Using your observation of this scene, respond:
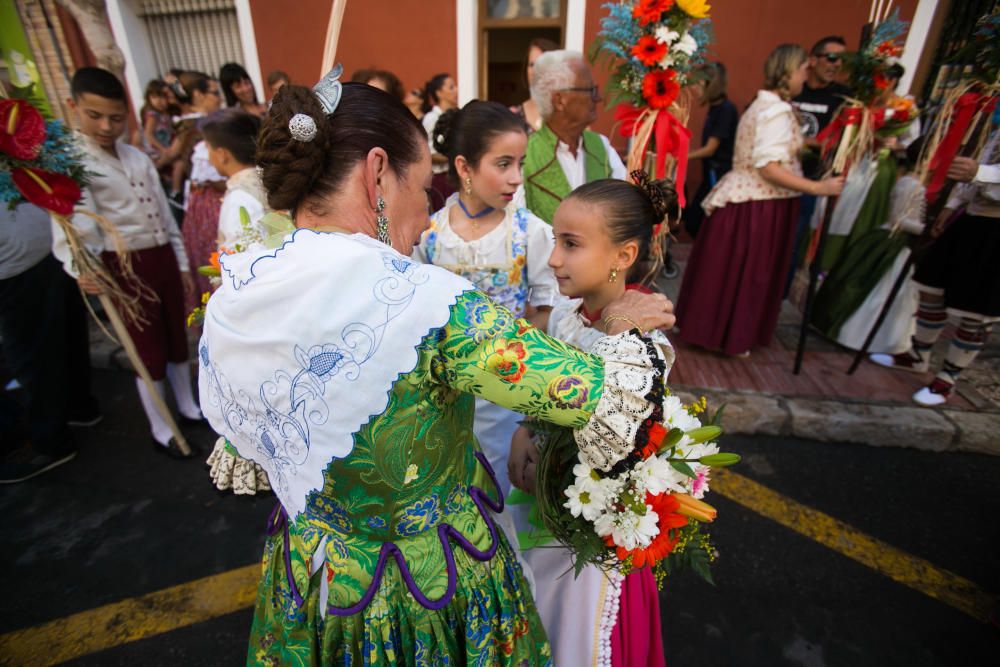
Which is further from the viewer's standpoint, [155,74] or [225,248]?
[155,74]

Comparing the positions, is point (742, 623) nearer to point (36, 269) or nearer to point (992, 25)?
point (992, 25)

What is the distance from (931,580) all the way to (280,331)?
10.5 ft

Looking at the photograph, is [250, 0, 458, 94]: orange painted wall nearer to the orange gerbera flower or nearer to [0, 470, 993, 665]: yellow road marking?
[0, 470, 993, 665]: yellow road marking

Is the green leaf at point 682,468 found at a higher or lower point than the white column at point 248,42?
lower

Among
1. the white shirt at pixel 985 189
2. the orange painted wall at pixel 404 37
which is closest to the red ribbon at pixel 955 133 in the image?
the white shirt at pixel 985 189

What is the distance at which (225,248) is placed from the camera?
6.93 feet

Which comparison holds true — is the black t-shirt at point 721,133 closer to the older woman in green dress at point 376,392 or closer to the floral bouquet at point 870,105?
the floral bouquet at point 870,105

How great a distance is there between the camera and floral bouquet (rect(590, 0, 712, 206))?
2.72 m

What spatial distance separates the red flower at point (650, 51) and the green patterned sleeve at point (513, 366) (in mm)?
2405

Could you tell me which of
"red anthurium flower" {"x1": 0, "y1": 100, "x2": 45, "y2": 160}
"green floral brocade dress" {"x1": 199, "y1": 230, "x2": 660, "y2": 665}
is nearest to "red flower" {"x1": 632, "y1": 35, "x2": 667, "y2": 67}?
"green floral brocade dress" {"x1": 199, "y1": 230, "x2": 660, "y2": 665}

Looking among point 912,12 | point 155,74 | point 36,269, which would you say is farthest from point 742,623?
point 155,74

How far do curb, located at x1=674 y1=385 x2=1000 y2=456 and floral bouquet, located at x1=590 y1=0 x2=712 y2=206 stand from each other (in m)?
1.74

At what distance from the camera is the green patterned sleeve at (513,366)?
3.09 ft

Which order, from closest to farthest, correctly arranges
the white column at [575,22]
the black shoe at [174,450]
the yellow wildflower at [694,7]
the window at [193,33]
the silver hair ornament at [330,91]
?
the silver hair ornament at [330,91]
the yellow wildflower at [694,7]
the black shoe at [174,450]
the white column at [575,22]
the window at [193,33]
